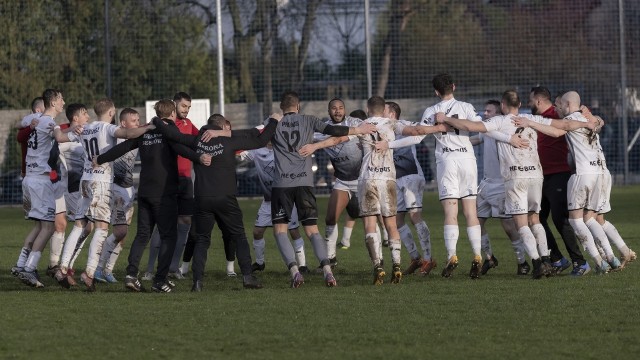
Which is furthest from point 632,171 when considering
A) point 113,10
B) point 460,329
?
point 460,329

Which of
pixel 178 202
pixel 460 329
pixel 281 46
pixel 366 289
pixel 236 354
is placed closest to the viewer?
pixel 236 354

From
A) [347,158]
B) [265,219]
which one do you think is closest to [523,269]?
[347,158]

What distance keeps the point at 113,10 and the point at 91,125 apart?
20.0 metres

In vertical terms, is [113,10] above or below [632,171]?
above

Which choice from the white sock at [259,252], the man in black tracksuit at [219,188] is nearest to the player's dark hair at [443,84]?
the man in black tracksuit at [219,188]

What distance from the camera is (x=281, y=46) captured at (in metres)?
32.0

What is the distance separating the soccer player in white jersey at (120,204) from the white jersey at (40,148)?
0.89 m

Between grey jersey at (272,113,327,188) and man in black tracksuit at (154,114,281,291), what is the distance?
0.85 feet

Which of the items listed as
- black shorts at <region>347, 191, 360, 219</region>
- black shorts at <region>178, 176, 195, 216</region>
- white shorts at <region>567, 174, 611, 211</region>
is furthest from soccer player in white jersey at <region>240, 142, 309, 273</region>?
white shorts at <region>567, 174, 611, 211</region>

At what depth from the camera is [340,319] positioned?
10438 mm

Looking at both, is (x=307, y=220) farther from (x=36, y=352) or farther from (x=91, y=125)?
(x=36, y=352)

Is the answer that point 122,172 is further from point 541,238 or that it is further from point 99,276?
point 541,238

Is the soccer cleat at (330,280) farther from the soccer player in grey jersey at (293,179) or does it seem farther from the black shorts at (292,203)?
the black shorts at (292,203)

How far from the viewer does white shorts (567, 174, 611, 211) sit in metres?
13.5
